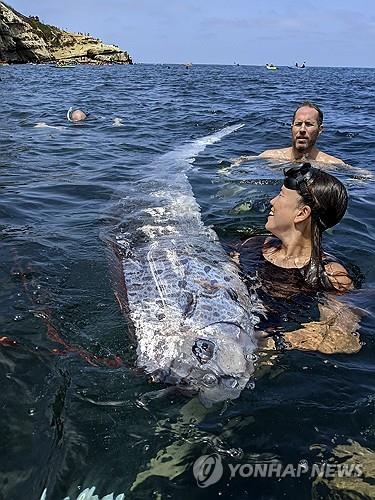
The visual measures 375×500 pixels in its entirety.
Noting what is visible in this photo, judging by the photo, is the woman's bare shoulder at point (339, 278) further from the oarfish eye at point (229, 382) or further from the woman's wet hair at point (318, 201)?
the oarfish eye at point (229, 382)

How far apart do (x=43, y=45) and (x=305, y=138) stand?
73.4 meters

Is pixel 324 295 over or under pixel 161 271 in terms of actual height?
under

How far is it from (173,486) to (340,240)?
4224 millimetres

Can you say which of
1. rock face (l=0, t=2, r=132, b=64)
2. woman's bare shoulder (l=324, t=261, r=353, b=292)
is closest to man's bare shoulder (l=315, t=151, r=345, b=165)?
woman's bare shoulder (l=324, t=261, r=353, b=292)

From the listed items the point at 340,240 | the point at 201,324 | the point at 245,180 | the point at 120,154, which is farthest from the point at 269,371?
the point at 120,154

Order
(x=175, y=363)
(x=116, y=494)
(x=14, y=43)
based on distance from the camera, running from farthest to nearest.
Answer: (x=14, y=43) → (x=175, y=363) → (x=116, y=494)

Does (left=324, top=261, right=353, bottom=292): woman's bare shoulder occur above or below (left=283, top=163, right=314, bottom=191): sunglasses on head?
below

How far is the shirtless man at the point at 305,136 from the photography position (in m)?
8.88

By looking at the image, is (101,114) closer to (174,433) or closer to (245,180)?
(245,180)

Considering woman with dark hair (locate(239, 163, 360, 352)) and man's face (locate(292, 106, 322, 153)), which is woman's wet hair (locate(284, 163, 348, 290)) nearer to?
woman with dark hair (locate(239, 163, 360, 352))

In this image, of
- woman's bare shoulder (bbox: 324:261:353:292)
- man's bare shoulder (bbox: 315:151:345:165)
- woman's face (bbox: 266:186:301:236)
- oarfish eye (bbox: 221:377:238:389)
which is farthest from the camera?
man's bare shoulder (bbox: 315:151:345:165)

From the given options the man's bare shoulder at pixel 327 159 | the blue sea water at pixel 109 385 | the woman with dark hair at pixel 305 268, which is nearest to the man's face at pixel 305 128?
the man's bare shoulder at pixel 327 159

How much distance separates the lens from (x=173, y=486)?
96.0 inches

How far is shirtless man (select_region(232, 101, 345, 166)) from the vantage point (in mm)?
8883
